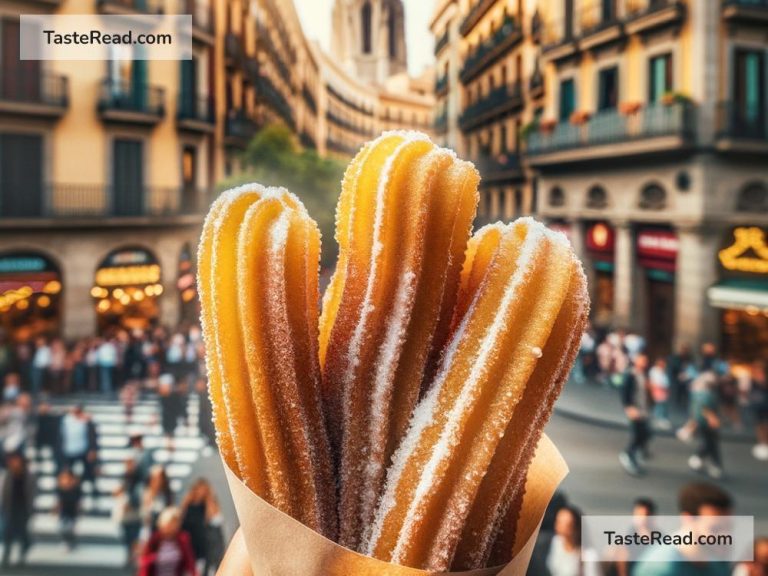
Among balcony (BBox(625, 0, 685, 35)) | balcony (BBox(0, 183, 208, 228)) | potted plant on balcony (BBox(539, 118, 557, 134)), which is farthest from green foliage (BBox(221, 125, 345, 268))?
balcony (BBox(625, 0, 685, 35))

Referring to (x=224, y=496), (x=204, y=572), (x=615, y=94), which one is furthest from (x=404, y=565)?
(x=615, y=94)

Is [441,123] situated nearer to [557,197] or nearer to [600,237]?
[557,197]

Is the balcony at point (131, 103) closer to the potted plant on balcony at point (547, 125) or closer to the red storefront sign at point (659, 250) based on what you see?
the potted plant on balcony at point (547, 125)

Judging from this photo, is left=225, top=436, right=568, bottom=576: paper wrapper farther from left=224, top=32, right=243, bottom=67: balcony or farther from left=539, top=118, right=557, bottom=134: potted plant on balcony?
left=224, top=32, right=243, bottom=67: balcony

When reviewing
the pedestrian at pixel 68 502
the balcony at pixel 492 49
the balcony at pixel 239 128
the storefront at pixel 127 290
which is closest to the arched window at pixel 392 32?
the balcony at pixel 492 49

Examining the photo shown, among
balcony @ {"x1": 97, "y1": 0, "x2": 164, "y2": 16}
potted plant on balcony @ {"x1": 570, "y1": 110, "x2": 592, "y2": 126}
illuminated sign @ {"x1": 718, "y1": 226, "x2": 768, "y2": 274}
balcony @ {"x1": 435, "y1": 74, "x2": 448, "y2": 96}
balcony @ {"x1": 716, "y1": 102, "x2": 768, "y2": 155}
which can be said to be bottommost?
illuminated sign @ {"x1": 718, "y1": 226, "x2": 768, "y2": 274}
